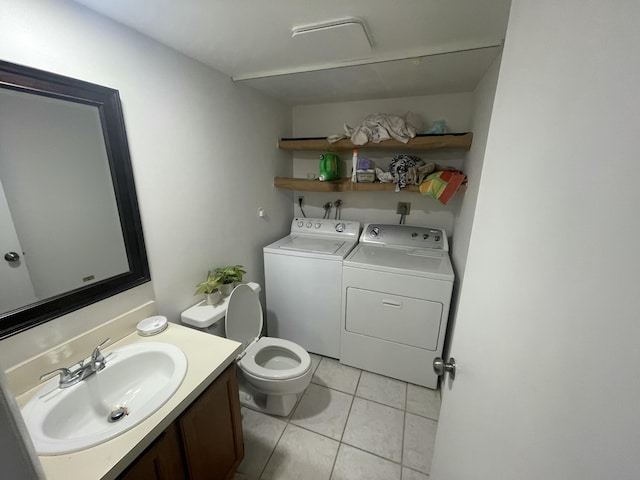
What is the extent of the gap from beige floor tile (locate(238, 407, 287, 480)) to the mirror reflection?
1.29 meters

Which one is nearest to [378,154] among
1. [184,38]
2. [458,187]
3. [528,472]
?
[458,187]

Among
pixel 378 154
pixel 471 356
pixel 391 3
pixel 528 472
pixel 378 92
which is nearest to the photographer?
pixel 528 472

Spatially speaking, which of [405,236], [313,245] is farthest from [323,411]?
[405,236]

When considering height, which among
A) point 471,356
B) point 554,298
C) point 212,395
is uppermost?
point 554,298

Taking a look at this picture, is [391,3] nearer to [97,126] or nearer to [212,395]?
[97,126]

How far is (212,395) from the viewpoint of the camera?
110cm

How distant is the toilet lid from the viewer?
1.68 metres

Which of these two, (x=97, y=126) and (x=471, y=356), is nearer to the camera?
(x=471, y=356)

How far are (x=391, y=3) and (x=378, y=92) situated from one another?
114 centimetres

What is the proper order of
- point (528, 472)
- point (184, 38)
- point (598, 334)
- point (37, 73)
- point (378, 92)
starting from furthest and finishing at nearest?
point (378, 92) < point (184, 38) < point (37, 73) < point (528, 472) < point (598, 334)

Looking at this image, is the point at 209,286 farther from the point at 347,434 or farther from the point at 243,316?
the point at 347,434

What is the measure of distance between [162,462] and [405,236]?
2125 mm

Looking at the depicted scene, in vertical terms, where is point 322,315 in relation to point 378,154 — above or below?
below

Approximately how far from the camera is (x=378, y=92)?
2125 mm
